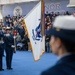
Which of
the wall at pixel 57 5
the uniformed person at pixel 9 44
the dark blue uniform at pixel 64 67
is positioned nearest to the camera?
the dark blue uniform at pixel 64 67

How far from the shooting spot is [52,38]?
141 cm

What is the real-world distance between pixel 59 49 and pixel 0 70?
8.32 meters

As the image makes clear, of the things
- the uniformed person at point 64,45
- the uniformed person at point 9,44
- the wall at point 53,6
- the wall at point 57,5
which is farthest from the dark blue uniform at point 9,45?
the wall at point 57,5

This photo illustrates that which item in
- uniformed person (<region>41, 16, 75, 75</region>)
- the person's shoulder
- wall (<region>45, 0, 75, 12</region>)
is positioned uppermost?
wall (<region>45, 0, 75, 12</region>)

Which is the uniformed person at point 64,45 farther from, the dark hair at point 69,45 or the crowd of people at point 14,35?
the crowd of people at point 14,35

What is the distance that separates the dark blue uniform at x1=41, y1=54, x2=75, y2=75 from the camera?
1286 millimetres

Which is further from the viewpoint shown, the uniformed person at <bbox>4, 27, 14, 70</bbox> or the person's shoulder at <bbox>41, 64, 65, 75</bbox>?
the uniformed person at <bbox>4, 27, 14, 70</bbox>

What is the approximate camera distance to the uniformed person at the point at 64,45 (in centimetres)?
130

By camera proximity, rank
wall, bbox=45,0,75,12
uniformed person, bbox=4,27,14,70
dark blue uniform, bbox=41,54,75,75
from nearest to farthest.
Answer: dark blue uniform, bbox=41,54,75,75 < uniformed person, bbox=4,27,14,70 < wall, bbox=45,0,75,12

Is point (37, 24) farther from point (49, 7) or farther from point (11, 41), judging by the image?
point (49, 7)

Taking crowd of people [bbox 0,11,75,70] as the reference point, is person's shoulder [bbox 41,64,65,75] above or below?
above

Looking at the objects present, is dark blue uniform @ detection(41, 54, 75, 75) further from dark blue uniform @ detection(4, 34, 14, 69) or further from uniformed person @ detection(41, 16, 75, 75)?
dark blue uniform @ detection(4, 34, 14, 69)

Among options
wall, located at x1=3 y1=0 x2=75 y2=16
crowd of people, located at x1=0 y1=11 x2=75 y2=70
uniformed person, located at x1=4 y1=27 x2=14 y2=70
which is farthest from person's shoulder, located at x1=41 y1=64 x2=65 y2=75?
wall, located at x1=3 y1=0 x2=75 y2=16

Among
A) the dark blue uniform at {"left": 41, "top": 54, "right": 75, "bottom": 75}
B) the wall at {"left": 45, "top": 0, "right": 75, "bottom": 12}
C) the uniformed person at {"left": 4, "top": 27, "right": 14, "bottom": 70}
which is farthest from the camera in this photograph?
the wall at {"left": 45, "top": 0, "right": 75, "bottom": 12}
